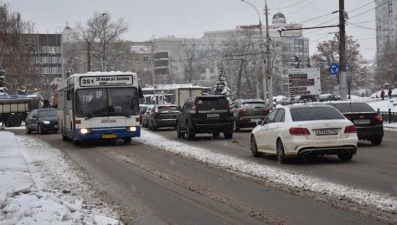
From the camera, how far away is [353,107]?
2080 centimetres

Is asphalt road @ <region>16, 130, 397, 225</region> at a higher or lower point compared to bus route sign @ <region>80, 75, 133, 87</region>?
lower

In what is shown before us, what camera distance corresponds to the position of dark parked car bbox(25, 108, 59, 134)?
120 feet

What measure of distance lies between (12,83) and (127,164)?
58.6m

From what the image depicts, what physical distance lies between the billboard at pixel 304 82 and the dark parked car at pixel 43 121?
1649cm

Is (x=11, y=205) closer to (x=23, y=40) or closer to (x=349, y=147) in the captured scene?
(x=349, y=147)

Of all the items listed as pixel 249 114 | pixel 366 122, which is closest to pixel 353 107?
pixel 366 122

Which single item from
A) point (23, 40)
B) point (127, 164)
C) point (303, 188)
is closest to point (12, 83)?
point (23, 40)

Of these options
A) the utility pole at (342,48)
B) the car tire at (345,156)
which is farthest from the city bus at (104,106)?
the utility pole at (342,48)

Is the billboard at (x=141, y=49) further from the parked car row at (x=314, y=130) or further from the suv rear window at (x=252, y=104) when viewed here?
the parked car row at (x=314, y=130)

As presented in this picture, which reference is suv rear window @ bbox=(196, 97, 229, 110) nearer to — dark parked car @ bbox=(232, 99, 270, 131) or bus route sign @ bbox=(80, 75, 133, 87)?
bus route sign @ bbox=(80, 75, 133, 87)

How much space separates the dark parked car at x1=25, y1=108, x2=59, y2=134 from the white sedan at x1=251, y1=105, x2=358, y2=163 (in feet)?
75.8

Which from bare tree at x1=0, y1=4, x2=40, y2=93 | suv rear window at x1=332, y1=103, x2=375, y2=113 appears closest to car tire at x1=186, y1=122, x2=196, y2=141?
suv rear window at x1=332, y1=103, x2=375, y2=113

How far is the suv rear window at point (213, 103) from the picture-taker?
25.9 m

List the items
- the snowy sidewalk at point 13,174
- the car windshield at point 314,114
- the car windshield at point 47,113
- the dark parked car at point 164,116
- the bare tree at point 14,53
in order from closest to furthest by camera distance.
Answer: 1. the snowy sidewalk at point 13,174
2. the car windshield at point 314,114
3. the dark parked car at point 164,116
4. the car windshield at point 47,113
5. the bare tree at point 14,53
